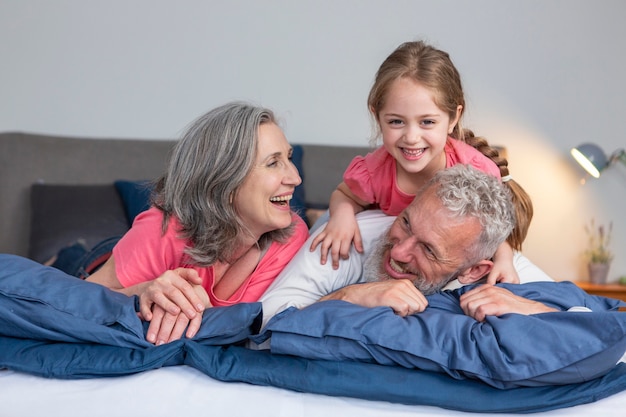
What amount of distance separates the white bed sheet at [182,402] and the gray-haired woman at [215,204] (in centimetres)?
47

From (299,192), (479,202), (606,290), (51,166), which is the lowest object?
(606,290)

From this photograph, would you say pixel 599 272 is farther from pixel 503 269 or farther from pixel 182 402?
pixel 182 402

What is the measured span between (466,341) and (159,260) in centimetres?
96

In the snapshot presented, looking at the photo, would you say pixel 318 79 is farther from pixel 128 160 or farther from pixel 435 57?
pixel 435 57

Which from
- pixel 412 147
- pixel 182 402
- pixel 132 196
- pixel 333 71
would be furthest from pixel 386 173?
pixel 333 71

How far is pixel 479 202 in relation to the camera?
6.21ft

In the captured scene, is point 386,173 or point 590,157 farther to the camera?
point 590,157

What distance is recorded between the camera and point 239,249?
221 cm

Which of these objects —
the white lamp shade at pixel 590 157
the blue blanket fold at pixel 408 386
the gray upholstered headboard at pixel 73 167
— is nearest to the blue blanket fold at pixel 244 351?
the blue blanket fold at pixel 408 386

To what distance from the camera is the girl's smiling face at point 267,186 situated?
208cm

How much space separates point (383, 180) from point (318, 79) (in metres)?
1.93

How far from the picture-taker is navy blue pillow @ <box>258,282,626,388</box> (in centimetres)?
146

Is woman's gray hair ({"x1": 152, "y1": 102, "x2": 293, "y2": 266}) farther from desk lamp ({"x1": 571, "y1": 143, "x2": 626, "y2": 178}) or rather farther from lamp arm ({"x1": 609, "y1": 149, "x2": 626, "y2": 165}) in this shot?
lamp arm ({"x1": 609, "y1": 149, "x2": 626, "y2": 165})

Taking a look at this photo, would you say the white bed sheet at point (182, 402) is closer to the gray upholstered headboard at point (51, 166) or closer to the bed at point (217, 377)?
the bed at point (217, 377)
